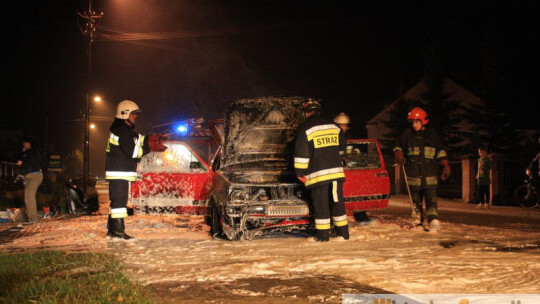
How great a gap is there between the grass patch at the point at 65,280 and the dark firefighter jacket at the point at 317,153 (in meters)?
2.97

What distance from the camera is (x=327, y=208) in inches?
296

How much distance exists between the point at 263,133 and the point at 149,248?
10.2ft

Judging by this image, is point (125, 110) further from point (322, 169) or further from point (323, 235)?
point (323, 235)

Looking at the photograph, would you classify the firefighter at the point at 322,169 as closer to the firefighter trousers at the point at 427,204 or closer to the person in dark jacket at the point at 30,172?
the firefighter trousers at the point at 427,204

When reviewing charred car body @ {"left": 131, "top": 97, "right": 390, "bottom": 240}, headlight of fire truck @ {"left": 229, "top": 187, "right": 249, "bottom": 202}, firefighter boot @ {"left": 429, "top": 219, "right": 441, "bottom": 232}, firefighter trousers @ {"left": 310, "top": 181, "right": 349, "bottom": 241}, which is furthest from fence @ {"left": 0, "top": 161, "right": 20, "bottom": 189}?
firefighter boot @ {"left": 429, "top": 219, "right": 441, "bottom": 232}

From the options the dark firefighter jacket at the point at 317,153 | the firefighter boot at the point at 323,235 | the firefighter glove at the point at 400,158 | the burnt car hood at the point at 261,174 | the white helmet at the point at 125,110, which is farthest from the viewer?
the firefighter glove at the point at 400,158

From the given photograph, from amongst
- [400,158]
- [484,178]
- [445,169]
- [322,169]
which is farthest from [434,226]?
[484,178]

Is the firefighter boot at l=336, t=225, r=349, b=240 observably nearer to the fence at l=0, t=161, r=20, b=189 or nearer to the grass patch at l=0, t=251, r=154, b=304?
the grass patch at l=0, t=251, r=154, b=304

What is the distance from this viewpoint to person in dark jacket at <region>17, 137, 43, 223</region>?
36.0 ft

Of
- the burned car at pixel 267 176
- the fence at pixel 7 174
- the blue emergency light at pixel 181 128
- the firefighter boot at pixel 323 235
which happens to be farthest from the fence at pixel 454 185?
the fence at pixel 7 174

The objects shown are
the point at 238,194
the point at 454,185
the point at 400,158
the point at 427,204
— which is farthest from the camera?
the point at 454,185

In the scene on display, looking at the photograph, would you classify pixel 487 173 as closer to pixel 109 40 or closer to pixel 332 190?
pixel 332 190

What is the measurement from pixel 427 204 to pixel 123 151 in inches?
200

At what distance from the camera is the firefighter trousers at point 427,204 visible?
875 centimetres
